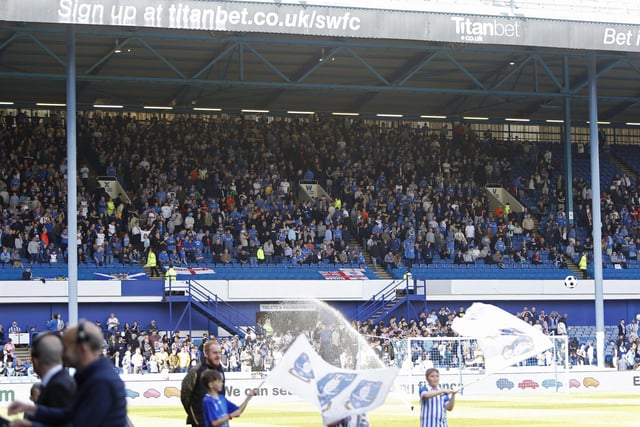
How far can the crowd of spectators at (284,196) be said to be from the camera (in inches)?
1823

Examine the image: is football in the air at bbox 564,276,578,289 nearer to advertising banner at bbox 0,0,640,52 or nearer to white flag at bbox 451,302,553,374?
advertising banner at bbox 0,0,640,52

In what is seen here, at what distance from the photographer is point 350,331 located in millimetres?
43250

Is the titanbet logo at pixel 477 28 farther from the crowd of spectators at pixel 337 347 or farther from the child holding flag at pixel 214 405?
the child holding flag at pixel 214 405

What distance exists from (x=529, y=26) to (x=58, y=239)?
18515mm

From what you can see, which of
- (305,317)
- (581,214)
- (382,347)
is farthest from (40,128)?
(581,214)

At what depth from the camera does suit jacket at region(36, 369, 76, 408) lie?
819 cm

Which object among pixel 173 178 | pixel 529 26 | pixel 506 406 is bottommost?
pixel 506 406

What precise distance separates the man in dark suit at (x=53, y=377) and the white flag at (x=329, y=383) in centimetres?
387

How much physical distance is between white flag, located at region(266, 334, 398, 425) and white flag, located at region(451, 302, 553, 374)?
411 centimetres

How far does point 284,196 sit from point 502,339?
36068mm

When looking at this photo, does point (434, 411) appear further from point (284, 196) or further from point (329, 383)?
point (284, 196)

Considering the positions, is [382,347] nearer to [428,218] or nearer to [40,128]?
[428,218]

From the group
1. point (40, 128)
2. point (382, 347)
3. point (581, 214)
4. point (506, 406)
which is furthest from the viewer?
point (581, 214)

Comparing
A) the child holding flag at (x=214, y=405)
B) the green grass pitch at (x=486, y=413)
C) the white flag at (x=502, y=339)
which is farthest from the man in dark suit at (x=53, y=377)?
the green grass pitch at (x=486, y=413)
